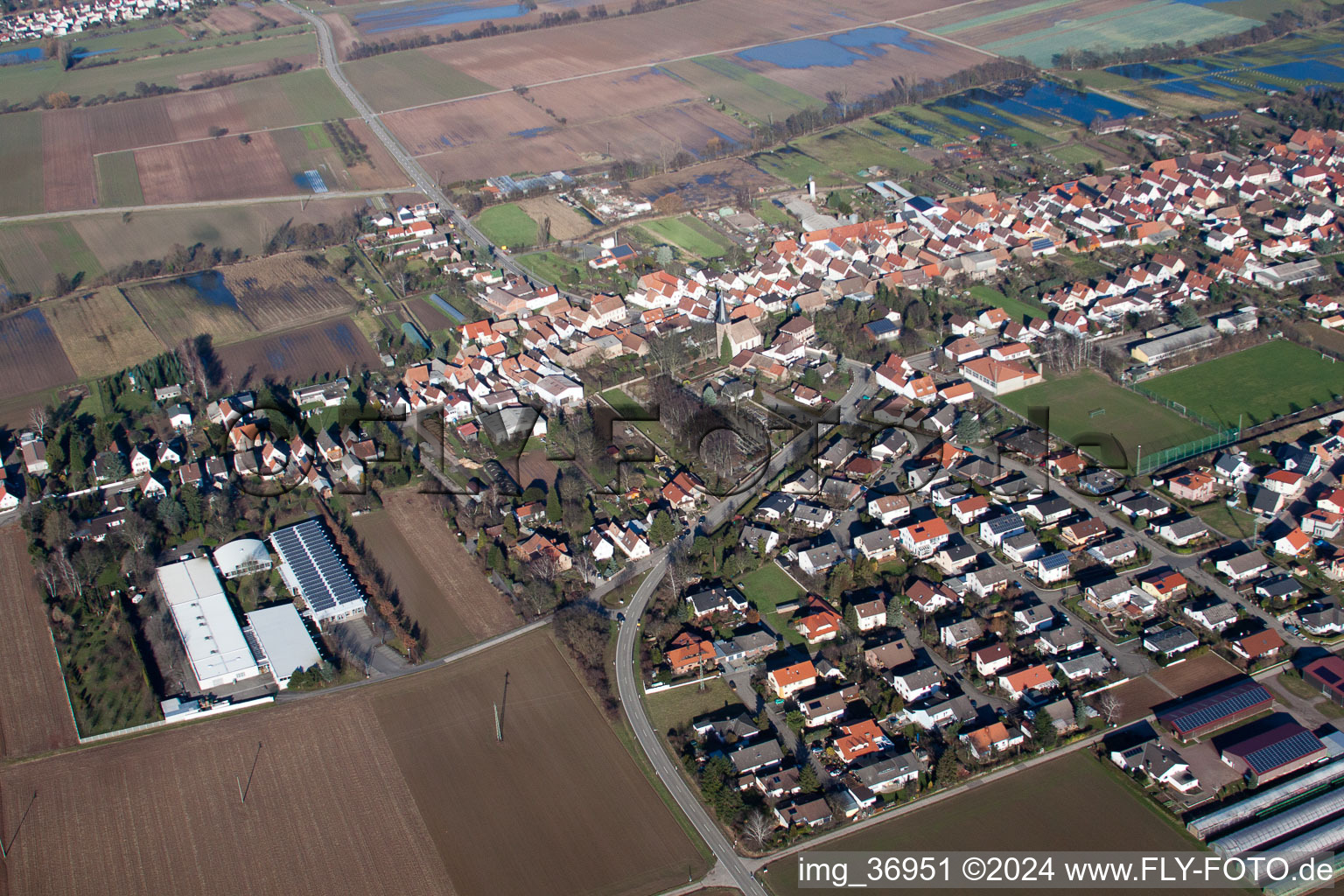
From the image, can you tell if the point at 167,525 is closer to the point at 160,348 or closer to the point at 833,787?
the point at 160,348

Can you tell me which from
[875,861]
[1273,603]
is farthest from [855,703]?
[1273,603]

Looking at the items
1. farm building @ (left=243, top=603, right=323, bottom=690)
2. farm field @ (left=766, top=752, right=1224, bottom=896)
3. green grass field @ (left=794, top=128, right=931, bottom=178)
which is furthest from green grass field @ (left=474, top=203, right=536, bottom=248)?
farm field @ (left=766, top=752, right=1224, bottom=896)

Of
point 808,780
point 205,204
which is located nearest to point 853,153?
point 205,204

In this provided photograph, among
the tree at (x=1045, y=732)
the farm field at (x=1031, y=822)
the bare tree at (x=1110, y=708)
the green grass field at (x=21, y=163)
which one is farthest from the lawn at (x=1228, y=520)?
the green grass field at (x=21, y=163)

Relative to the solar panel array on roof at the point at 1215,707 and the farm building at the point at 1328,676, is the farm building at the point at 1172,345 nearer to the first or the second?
the farm building at the point at 1328,676

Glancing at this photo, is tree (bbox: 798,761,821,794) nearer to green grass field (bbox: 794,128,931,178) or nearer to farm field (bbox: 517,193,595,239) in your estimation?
farm field (bbox: 517,193,595,239)

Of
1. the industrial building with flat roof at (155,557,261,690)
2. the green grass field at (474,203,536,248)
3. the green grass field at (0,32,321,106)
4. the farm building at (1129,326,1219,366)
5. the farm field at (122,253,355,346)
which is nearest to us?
the industrial building with flat roof at (155,557,261,690)
